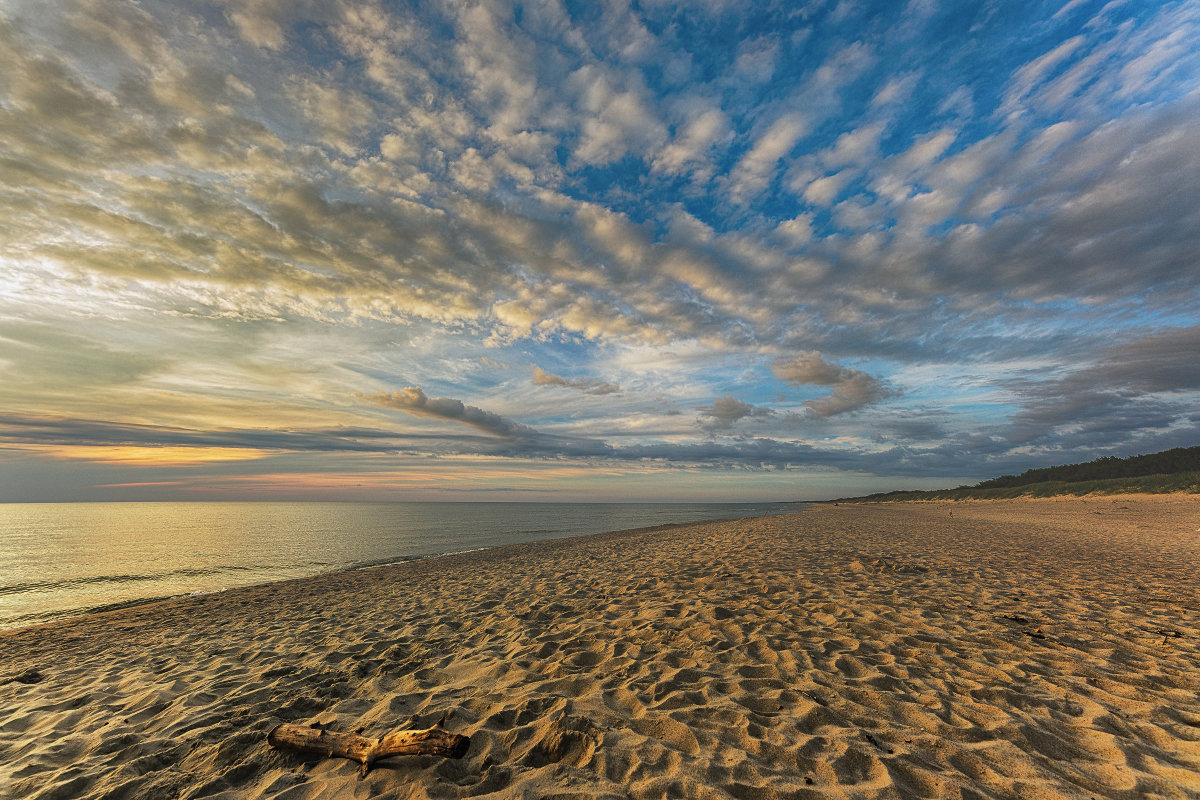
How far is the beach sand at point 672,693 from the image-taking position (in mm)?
3695

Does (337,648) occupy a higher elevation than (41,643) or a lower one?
higher

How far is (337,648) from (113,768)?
3615mm

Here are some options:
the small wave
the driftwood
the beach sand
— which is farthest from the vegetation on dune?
the small wave

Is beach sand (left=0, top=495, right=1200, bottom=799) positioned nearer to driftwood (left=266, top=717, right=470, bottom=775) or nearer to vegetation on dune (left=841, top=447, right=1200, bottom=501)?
driftwood (left=266, top=717, right=470, bottom=775)

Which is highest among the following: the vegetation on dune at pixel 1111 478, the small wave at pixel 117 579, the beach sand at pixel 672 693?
the vegetation on dune at pixel 1111 478

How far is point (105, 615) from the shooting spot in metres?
14.2

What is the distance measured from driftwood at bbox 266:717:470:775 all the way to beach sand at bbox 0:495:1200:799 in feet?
0.32

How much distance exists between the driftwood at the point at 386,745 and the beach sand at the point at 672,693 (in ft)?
0.32

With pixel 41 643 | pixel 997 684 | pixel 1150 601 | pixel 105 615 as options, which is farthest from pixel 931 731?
pixel 105 615

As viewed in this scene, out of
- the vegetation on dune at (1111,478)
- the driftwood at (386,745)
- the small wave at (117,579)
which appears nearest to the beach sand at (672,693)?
the driftwood at (386,745)

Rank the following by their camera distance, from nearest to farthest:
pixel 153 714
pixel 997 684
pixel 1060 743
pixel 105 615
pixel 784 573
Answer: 1. pixel 1060 743
2. pixel 997 684
3. pixel 153 714
4. pixel 784 573
5. pixel 105 615

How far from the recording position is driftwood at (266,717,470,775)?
3920mm

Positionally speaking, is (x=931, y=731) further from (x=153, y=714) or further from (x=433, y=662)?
(x=153, y=714)

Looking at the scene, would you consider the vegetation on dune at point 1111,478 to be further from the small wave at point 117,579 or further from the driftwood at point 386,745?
the small wave at point 117,579
